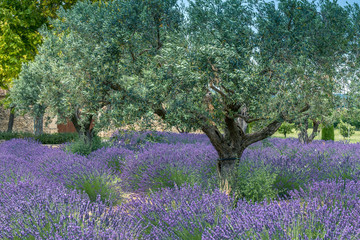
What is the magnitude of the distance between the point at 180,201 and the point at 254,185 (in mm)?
1772

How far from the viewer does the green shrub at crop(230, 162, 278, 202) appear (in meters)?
5.20

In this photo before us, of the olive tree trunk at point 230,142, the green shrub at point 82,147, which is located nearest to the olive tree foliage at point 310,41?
the olive tree trunk at point 230,142

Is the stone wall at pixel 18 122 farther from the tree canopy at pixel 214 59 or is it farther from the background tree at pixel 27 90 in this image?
the tree canopy at pixel 214 59

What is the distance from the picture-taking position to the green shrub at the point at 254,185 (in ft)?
17.1

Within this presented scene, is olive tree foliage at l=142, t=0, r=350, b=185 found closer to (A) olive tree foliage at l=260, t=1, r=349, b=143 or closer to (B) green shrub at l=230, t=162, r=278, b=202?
(A) olive tree foliage at l=260, t=1, r=349, b=143

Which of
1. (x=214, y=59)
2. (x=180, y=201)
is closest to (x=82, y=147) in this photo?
(x=180, y=201)

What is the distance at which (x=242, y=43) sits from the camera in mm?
4625

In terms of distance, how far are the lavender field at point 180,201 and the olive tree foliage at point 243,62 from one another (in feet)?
3.38

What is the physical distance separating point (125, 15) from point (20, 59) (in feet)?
48.6

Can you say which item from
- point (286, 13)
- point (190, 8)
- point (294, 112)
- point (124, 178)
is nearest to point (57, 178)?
point (124, 178)

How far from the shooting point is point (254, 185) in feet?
17.7

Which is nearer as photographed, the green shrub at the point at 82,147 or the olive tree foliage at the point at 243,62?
the olive tree foliage at the point at 243,62

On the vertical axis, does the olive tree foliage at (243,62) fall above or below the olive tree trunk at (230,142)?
above

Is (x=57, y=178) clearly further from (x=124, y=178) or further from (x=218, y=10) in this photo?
(x=218, y=10)
